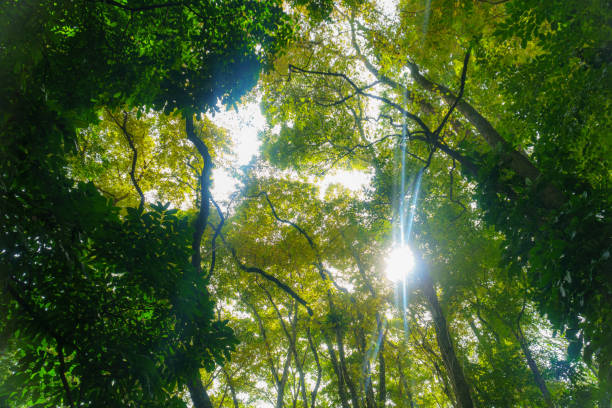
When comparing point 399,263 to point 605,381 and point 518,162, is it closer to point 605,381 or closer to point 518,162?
point 518,162

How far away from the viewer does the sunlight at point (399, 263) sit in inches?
394

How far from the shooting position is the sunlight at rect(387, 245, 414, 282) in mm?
10002

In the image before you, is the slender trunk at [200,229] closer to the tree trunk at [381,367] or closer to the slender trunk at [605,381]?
the slender trunk at [605,381]

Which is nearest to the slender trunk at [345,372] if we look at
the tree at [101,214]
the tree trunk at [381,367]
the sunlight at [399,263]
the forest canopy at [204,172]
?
the tree trunk at [381,367]

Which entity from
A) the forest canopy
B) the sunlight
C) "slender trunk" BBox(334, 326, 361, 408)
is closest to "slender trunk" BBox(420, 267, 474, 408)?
the forest canopy

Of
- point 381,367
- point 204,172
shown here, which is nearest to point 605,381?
point 204,172

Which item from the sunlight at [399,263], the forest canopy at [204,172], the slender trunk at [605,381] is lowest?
the slender trunk at [605,381]

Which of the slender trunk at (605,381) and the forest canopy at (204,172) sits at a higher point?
the forest canopy at (204,172)

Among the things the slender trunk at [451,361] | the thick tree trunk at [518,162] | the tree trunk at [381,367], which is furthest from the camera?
the tree trunk at [381,367]

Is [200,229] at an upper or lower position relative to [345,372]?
upper

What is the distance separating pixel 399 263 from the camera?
39.1 ft

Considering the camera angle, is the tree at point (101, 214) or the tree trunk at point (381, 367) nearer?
the tree at point (101, 214)

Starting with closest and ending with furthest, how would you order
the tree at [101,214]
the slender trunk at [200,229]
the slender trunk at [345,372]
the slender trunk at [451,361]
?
1. the tree at [101,214]
2. the slender trunk at [200,229]
3. the slender trunk at [451,361]
4. the slender trunk at [345,372]

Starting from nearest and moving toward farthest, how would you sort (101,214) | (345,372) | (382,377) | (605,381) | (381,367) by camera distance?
1. (605,381)
2. (101,214)
3. (345,372)
4. (382,377)
5. (381,367)
